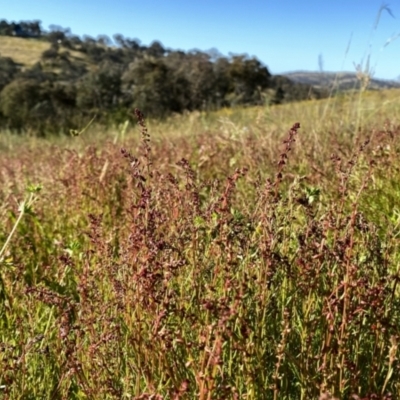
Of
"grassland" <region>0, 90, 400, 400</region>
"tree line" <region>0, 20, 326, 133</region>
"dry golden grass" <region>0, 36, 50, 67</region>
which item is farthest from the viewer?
"dry golden grass" <region>0, 36, 50, 67</region>

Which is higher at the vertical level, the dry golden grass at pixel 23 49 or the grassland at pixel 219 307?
the dry golden grass at pixel 23 49

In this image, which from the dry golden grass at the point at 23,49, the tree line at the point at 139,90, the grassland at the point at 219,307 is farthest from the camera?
the dry golden grass at the point at 23,49

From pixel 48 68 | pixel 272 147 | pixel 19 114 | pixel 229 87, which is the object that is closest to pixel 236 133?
pixel 272 147

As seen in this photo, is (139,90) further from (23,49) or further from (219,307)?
(23,49)

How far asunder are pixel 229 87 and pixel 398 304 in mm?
16564

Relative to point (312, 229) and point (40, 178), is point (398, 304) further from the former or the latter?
point (40, 178)

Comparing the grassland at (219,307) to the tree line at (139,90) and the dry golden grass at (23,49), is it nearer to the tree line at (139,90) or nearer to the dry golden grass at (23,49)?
the tree line at (139,90)

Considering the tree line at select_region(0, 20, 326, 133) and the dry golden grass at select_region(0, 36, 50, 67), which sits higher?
the dry golden grass at select_region(0, 36, 50, 67)

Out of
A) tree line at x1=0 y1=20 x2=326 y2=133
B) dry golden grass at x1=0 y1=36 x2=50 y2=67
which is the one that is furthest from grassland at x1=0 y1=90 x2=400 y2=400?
dry golden grass at x1=0 y1=36 x2=50 y2=67

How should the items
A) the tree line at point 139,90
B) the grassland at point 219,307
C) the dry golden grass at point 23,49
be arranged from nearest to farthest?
the grassland at point 219,307 → the tree line at point 139,90 → the dry golden grass at point 23,49

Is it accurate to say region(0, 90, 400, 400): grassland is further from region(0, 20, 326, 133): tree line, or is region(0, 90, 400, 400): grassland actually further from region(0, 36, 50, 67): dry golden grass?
region(0, 36, 50, 67): dry golden grass

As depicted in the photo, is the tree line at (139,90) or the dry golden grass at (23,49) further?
the dry golden grass at (23,49)

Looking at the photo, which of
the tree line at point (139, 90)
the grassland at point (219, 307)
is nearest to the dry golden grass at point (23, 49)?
the tree line at point (139, 90)

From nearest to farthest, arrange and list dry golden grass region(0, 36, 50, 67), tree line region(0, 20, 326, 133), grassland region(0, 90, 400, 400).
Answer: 1. grassland region(0, 90, 400, 400)
2. tree line region(0, 20, 326, 133)
3. dry golden grass region(0, 36, 50, 67)
